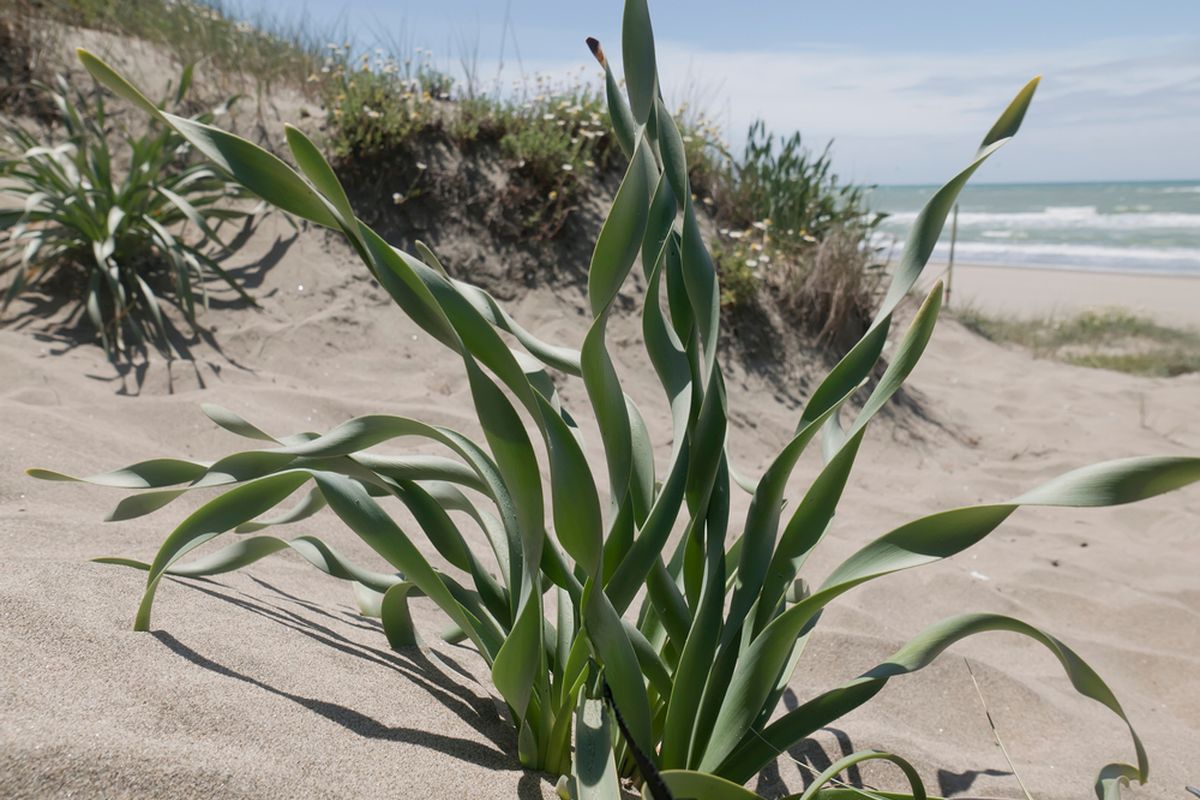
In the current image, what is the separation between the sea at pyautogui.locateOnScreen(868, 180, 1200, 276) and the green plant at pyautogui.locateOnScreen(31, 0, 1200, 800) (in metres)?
5.55

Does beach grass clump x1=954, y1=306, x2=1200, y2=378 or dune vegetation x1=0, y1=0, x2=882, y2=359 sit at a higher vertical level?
dune vegetation x1=0, y1=0, x2=882, y2=359

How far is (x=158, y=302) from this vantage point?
4.06 m

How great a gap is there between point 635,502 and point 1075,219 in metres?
31.7

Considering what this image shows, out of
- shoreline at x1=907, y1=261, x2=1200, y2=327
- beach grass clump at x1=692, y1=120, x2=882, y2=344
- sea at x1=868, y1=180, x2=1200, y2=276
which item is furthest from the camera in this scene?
sea at x1=868, y1=180, x2=1200, y2=276

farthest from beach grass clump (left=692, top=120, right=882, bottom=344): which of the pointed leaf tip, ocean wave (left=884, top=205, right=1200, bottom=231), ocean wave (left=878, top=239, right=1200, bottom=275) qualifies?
ocean wave (left=884, top=205, right=1200, bottom=231)

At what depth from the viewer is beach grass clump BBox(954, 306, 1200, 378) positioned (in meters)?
6.94

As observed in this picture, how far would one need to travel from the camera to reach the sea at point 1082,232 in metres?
18.5

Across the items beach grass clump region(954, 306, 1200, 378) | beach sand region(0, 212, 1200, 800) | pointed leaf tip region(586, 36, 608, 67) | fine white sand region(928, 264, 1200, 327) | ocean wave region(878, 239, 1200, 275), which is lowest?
beach sand region(0, 212, 1200, 800)

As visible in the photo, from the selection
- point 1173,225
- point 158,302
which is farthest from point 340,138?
point 1173,225

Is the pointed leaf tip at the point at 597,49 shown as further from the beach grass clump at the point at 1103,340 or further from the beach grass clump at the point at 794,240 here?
the beach grass clump at the point at 1103,340

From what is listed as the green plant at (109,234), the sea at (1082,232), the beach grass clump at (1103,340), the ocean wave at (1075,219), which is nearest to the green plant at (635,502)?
the green plant at (109,234)

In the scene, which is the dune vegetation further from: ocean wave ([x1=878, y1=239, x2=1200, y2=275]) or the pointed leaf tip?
ocean wave ([x1=878, y1=239, x2=1200, y2=275])

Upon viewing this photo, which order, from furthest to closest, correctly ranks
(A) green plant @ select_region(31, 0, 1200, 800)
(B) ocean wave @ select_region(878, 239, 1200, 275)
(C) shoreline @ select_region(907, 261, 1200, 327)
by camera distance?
(B) ocean wave @ select_region(878, 239, 1200, 275)
(C) shoreline @ select_region(907, 261, 1200, 327)
(A) green plant @ select_region(31, 0, 1200, 800)

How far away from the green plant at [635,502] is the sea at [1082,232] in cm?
555
